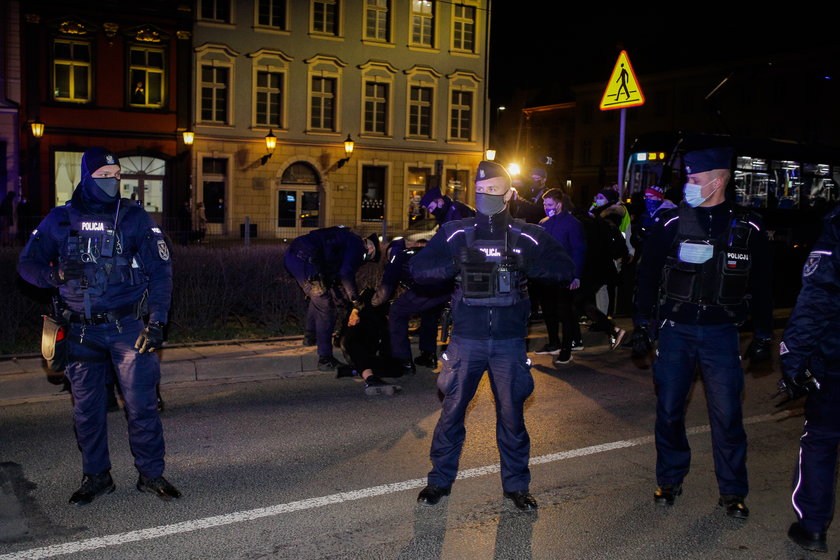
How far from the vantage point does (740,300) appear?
4.74 meters

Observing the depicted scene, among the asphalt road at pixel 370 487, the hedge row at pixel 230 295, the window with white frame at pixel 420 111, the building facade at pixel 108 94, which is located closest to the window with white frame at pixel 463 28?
the window with white frame at pixel 420 111

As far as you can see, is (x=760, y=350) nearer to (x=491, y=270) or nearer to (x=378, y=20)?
(x=491, y=270)

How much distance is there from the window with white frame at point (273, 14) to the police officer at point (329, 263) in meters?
26.9

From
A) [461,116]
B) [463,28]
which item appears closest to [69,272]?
[461,116]

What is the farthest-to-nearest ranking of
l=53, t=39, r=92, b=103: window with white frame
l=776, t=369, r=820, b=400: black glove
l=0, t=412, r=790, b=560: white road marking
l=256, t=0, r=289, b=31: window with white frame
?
l=256, t=0, r=289, b=31: window with white frame < l=53, t=39, r=92, b=103: window with white frame < l=0, t=412, r=790, b=560: white road marking < l=776, t=369, r=820, b=400: black glove

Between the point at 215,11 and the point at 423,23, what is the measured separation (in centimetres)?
899

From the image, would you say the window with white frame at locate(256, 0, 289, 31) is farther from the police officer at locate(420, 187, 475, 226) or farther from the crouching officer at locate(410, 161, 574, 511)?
the crouching officer at locate(410, 161, 574, 511)

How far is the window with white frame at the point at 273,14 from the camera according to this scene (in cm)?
3275

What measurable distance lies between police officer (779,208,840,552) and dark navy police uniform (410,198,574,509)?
4.28ft

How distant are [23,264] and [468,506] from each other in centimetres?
302

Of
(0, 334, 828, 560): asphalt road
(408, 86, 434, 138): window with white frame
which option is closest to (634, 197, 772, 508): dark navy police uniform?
(0, 334, 828, 560): asphalt road

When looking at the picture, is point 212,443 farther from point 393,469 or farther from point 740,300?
point 740,300

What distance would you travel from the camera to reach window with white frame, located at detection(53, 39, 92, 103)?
29.3 m

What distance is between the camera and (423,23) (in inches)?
1410
